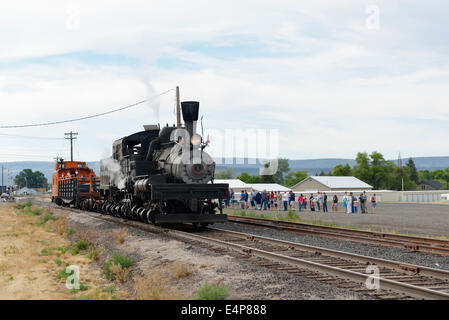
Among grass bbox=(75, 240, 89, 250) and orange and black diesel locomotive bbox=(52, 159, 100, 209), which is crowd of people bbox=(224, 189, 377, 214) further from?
grass bbox=(75, 240, 89, 250)

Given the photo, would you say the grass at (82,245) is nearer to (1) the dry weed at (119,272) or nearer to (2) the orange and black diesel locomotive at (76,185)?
(1) the dry weed at (119,272)

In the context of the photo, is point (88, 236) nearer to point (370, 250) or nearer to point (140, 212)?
point (140, 212)

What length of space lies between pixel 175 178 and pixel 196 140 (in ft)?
5.33

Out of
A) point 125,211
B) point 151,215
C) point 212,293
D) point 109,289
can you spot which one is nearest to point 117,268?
point 109,289

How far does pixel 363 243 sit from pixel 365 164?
113051 millimetres

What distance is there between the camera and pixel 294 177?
15612 cm

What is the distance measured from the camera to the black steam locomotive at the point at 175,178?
17.3 metres

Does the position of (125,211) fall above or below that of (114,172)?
below

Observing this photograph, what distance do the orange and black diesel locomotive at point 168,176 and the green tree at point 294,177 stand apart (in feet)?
413

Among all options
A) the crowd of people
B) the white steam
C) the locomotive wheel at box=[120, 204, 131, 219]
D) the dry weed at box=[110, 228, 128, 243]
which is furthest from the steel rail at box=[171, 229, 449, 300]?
the crowd of people

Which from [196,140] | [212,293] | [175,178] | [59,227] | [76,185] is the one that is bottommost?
[59,227]

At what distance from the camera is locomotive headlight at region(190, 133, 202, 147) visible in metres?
17.7
